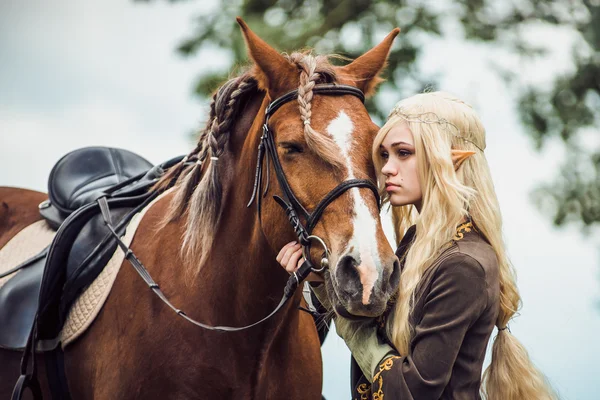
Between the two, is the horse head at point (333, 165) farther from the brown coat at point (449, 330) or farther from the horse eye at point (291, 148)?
the brown coat at point (449, 330)

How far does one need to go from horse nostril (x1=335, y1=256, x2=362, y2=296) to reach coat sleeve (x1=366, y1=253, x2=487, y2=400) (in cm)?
22

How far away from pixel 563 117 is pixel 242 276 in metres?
4.58

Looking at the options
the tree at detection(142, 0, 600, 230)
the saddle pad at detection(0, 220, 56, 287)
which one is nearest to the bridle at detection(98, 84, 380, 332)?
the saddle pad at detection(0, 220, 56, 287)

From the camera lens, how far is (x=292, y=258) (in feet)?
6.63

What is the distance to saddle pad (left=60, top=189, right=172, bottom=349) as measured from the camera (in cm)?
262

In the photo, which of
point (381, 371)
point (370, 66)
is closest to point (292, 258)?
point (381, 371)

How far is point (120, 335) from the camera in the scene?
2.48m

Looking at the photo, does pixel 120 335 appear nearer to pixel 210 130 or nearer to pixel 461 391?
pixel 210 130

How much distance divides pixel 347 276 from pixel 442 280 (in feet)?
0.89

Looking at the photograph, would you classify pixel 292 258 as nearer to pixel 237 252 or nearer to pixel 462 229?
pixel 237 252

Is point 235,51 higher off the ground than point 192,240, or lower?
lower

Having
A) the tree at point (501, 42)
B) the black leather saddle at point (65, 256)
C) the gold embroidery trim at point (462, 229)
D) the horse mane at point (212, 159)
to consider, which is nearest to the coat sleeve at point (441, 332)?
the gold embroidery trim at point (462, 229)

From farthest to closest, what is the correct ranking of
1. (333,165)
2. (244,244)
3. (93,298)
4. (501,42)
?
(501,42) < (93,298) < (244,244) < (333,165)

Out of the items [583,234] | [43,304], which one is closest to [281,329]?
[43,304]
